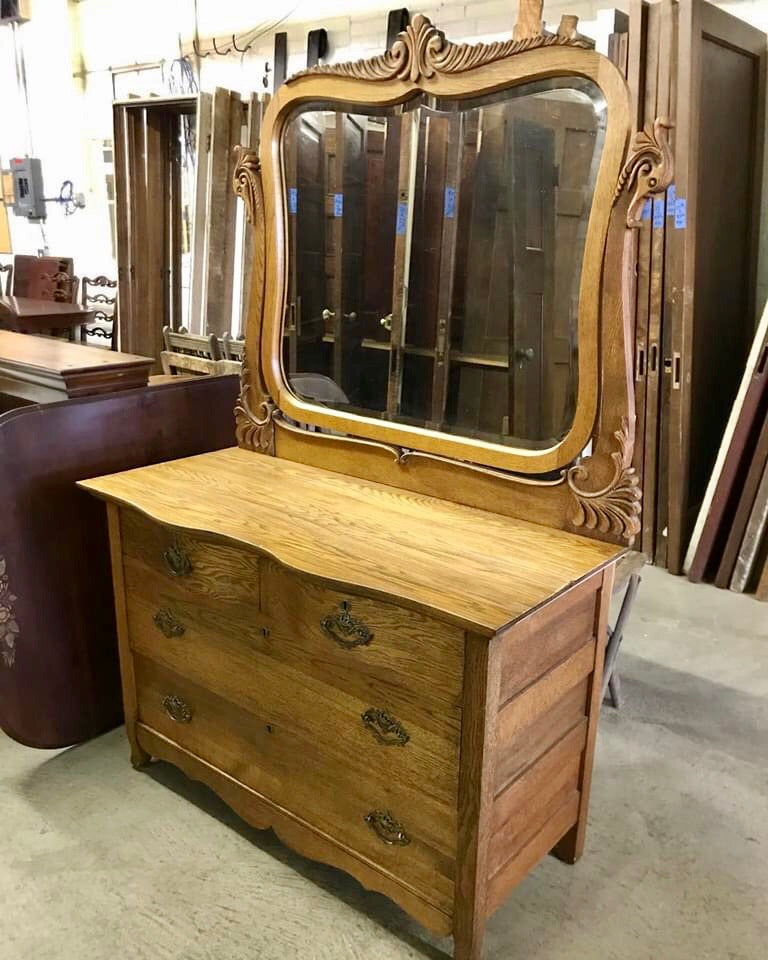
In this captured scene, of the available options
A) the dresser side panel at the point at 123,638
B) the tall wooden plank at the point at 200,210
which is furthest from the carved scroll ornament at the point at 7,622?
the tall wooden plank at the point at 200,210

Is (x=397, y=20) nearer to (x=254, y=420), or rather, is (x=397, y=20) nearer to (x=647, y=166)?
(x=254, y=420)

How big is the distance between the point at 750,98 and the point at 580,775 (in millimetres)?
2682

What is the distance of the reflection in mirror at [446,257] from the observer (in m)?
1.51

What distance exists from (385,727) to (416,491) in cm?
A: 51

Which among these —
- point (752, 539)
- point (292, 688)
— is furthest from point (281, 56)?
point (292, 688)

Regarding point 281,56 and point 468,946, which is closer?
point 468,946

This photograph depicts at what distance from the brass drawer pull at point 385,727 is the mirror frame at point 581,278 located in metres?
0.46

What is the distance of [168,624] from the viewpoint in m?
1.78

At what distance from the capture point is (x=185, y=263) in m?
4.88

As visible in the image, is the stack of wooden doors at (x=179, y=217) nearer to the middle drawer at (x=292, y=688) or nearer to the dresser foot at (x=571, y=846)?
the middle drawer at (x=292, y=688)

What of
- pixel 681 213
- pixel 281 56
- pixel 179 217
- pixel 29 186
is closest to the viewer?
pixel 681 213

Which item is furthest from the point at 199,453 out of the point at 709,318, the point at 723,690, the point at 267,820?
the point at 709,318

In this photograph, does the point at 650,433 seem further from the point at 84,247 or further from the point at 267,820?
the point at 84,247

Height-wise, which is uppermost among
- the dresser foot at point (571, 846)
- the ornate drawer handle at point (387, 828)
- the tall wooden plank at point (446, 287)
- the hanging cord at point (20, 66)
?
the hanging cord at point (20, 66)
